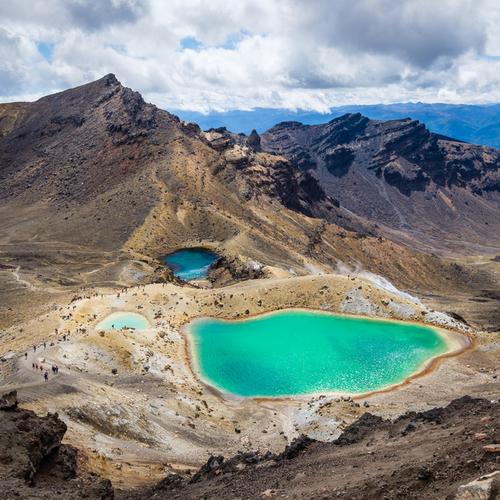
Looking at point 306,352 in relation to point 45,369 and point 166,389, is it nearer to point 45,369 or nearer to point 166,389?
point 166,389

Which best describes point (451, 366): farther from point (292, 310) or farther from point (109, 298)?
point (109, 298)

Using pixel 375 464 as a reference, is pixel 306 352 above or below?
below

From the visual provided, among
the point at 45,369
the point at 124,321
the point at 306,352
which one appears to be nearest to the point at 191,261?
the point at 124,321

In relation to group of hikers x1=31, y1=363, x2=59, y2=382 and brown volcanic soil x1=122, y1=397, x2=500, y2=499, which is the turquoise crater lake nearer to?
group of hikers x1=31, y1=363, x2=59, y2=382

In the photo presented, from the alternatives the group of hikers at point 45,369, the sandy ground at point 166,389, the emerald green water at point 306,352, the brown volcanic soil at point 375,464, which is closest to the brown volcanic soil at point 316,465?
the brown volcanic soil at point 375,464

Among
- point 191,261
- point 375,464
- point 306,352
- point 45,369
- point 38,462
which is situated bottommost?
point 191,261

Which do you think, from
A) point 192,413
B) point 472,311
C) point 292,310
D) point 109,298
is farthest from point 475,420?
point 472,311
